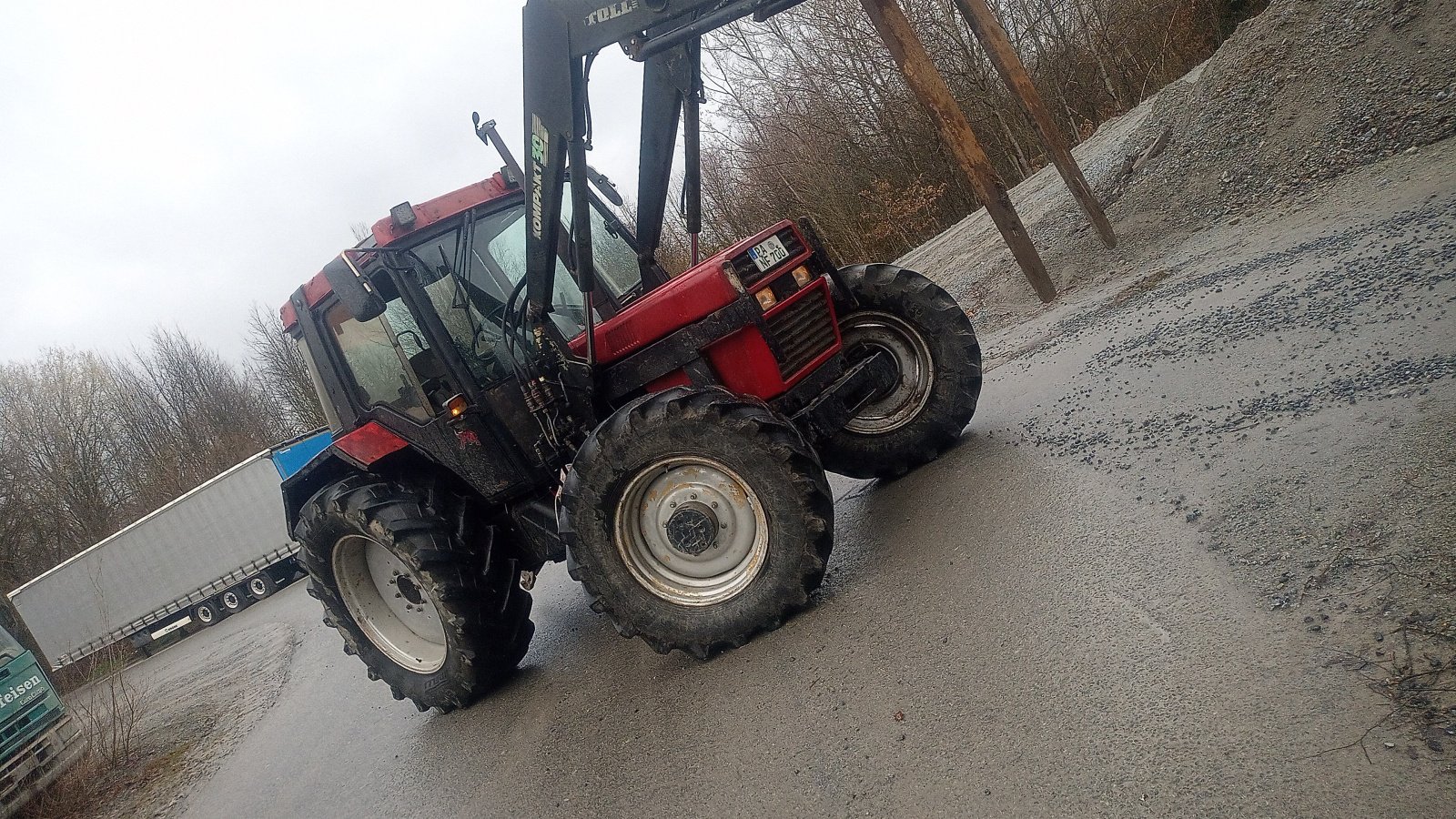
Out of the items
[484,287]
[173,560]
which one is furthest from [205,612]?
[484,287]

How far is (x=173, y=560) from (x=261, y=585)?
2.08 m

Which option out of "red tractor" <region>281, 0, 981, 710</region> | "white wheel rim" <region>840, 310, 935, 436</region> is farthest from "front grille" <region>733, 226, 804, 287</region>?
"white wheel rim" <region>840, 310, 935, 436</region>

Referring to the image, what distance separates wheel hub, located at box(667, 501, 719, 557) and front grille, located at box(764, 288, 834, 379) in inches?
39.5

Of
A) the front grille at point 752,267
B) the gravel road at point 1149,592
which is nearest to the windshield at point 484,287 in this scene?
the front grille at point 752,267

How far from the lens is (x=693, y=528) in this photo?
4328 millimetres

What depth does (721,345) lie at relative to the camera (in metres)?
4.84

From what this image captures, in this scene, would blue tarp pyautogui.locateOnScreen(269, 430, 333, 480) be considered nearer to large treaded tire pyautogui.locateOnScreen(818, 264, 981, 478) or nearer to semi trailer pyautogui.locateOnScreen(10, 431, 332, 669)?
semi trailer pyautogui.locateOnScreen(10, 431, 332, 669)

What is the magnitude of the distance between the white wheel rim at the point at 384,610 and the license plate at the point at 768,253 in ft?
9.95

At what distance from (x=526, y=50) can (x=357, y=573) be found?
3567 millimetres

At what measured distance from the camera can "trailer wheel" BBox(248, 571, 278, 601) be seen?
22.7 meters

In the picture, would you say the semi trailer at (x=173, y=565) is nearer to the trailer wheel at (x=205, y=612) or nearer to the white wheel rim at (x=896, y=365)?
the trailer wheel at (x=205, y=612)

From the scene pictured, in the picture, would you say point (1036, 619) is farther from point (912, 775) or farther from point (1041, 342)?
point (1041, 342)

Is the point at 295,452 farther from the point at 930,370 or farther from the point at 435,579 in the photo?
the point at 930,370

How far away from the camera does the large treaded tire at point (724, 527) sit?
4121 mm
